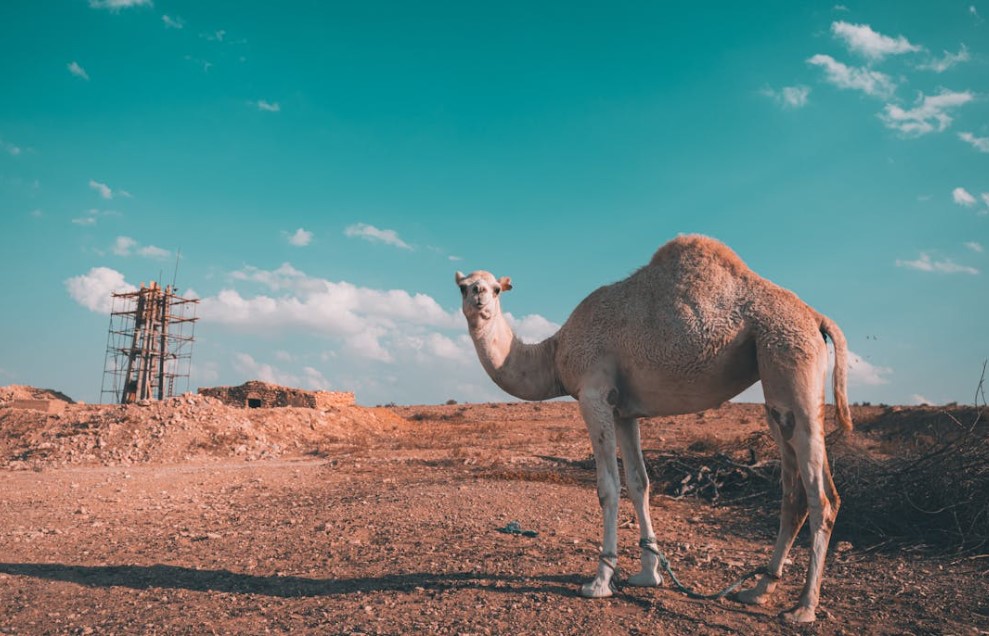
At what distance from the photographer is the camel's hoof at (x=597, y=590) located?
18.5 ft

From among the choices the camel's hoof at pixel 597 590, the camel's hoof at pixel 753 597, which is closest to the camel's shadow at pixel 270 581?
the camel's hoof at pixel 597 590

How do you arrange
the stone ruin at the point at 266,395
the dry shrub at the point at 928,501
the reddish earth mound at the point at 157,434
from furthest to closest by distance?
the stone ruin at the point at 266,395, the reddish earth mound at the point at 157,434, the dry shrub at the point at 928,501

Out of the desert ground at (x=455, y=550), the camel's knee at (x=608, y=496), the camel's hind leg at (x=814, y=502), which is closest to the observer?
the camel's hind leg at (x=814, y=502)

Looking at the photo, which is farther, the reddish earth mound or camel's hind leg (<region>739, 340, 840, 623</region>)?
the reddish earth mound

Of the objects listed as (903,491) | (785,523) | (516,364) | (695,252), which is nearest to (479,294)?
(516,364)

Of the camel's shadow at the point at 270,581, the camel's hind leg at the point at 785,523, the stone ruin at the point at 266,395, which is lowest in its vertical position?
the camel's shadow at the point at 270,581

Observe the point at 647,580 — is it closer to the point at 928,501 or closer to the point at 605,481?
the point at 605,481

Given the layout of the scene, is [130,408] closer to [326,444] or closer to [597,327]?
Answer: [326,444]

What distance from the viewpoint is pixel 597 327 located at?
6.07m

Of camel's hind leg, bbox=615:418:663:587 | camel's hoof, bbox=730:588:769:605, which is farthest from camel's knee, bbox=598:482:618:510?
camel's hoof, bbox=730:588:769:605

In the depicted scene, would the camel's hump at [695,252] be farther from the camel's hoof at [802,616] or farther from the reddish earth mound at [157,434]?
the reddish earth mound at [157,434]

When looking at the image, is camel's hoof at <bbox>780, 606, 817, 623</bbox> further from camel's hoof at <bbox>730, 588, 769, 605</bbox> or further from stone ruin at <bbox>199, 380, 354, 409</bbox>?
stone ruin at <bbox>199, 380, 354, 409</bbox>

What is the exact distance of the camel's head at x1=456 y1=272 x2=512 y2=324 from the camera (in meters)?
6.34

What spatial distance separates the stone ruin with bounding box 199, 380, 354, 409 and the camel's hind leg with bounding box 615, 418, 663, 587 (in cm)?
2956
